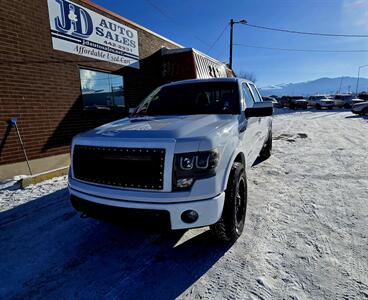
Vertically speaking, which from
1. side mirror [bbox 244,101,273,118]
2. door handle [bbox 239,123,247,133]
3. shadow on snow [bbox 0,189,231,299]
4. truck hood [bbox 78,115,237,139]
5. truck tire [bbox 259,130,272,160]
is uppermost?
side mirror [bbox 244,101,273,118]

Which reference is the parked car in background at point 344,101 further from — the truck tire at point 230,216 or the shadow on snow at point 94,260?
the shadow on snow at point 94,260

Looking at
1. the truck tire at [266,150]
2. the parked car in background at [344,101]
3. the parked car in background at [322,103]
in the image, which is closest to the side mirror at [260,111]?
the truck tire at [266,150]

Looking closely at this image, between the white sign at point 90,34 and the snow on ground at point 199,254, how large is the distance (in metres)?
4.57

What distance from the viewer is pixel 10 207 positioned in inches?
159

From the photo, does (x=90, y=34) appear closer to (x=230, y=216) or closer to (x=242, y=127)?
(x=242, y=127)

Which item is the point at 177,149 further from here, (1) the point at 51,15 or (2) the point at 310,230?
(1) the point at 51,15

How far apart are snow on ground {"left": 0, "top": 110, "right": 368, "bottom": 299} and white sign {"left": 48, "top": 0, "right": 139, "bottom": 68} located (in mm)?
4570

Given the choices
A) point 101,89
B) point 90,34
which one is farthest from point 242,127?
point 90,34

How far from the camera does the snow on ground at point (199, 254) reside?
7.04 ft

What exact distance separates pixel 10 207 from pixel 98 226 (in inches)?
73.0

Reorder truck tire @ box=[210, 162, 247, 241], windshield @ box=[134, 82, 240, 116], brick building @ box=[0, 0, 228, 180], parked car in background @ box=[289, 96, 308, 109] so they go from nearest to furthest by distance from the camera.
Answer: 1. truck tire @ box=[210, 162, 247, 241]
2. windshield @ box=[134, 82, 240, 116]
3. brick building @ box=[0, 0, 228, 180]
4. parked car in background @ box=[289, 96, 308, 109]

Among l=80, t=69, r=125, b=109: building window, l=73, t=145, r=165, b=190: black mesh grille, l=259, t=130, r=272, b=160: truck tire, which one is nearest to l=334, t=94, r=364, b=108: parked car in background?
l=259, t=130, r=272, b=160: truck tire

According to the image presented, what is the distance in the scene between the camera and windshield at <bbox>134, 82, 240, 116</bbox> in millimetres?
3533

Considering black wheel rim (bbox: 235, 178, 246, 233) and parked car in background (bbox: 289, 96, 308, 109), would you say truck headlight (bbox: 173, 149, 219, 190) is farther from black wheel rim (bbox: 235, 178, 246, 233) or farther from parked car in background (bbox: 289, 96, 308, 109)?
parked car in background (bbox: 289, 96, 308, 109)
